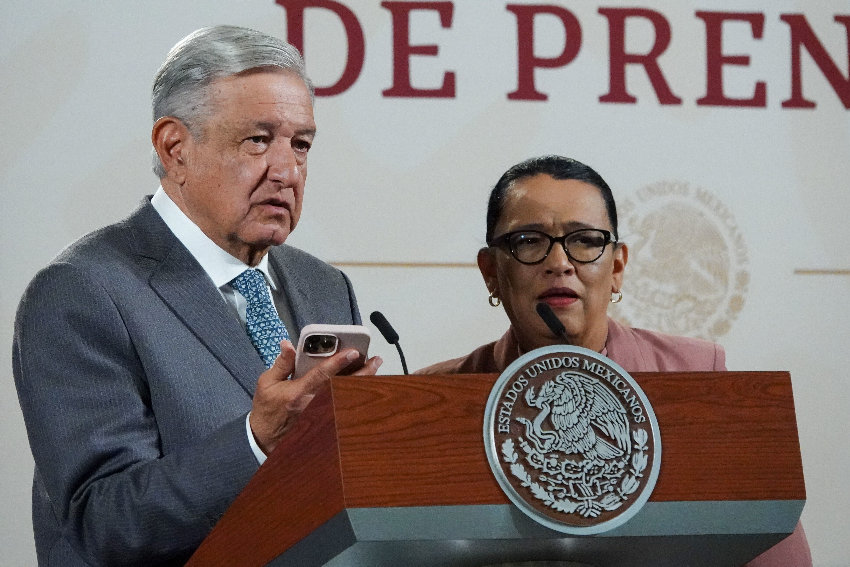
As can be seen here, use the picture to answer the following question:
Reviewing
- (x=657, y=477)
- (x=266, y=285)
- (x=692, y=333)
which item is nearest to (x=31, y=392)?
(x=266, y=285)

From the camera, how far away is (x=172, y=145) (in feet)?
6.87

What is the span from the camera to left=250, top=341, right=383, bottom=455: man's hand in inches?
55.3

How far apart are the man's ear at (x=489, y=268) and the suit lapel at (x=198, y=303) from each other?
19.4 inches

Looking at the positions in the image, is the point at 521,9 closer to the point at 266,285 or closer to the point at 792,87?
the point at 792,87

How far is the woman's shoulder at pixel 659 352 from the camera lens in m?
2.17

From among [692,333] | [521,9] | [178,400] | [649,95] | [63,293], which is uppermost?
[521,9]

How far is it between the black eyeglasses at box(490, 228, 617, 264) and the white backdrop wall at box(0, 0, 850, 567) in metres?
0.78

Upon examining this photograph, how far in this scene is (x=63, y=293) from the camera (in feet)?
6.02

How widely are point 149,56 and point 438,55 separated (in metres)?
0.67

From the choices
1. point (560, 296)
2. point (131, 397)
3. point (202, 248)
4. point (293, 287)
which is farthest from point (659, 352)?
point (131, 397)

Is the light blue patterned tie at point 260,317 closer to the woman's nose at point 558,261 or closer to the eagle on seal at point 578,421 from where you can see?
the woman's nose at point 558,261

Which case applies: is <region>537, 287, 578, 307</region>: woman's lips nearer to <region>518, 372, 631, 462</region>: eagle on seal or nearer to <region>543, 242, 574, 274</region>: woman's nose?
<region>543, 242, 574, 274</region>: woman's nose

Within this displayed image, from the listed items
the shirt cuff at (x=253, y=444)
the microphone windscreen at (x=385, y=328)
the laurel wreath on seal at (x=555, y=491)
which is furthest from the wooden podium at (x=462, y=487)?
the microphone windscreen at (x=385, y=328)

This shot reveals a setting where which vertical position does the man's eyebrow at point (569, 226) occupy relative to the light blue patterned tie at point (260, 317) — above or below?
above
